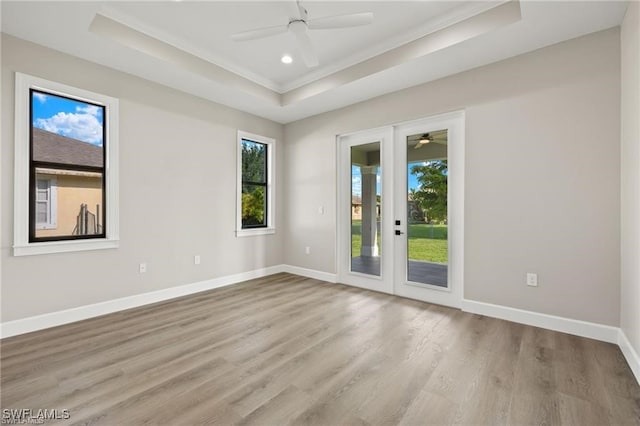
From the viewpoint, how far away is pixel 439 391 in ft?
6.33

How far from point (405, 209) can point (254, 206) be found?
8.80ft

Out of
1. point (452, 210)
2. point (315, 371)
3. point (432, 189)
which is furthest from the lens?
point (432, 189)

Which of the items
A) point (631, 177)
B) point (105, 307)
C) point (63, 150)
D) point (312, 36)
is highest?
point (312, 36)

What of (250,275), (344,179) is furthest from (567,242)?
(250,275)

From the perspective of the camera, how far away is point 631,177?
2.24 metres

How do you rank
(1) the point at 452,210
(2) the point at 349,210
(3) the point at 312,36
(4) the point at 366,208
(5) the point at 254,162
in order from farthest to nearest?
(5) the point at 254,162, (2) the point at 349,210, (4) the point at 366,208, (1) the point at 452,210, (3) the point at 312,36

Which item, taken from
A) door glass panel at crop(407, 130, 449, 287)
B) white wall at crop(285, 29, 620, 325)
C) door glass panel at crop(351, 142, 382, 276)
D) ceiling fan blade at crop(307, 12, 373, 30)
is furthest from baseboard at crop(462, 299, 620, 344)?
ceiling fan blade at crop(307, 12, 373, 30)

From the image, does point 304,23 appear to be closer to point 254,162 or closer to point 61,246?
point 254,162

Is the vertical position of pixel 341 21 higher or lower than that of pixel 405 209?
higher

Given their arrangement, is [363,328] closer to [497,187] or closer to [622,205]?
[497,187]

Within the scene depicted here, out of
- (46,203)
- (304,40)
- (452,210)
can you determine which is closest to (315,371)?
(452,210)

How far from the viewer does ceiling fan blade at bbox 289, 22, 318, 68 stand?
2.49m

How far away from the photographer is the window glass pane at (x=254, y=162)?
5035mm

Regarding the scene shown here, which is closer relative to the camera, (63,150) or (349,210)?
Answer: (63,150)
